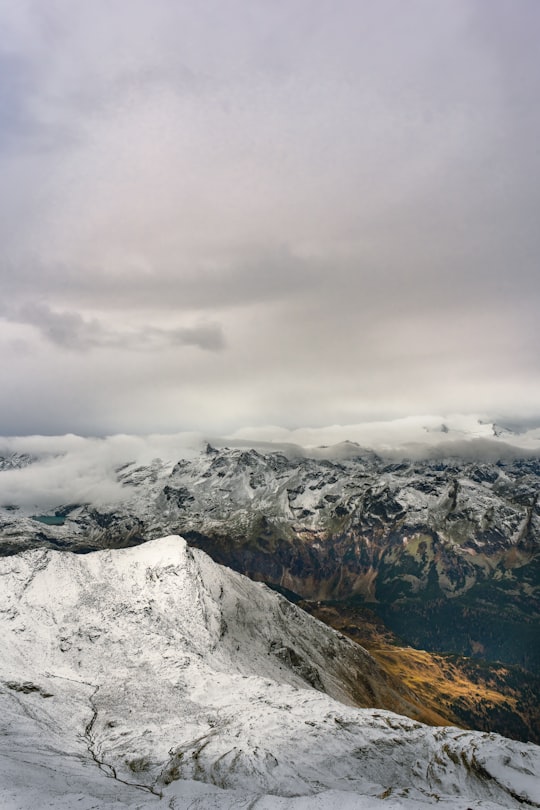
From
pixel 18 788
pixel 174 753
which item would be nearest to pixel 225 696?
pixel 174 753

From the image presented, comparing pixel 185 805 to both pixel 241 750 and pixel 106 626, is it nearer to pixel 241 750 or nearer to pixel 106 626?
pixel 241 750

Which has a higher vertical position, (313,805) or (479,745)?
(313,805)

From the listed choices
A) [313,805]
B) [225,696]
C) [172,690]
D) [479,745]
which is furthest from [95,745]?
[479,745]

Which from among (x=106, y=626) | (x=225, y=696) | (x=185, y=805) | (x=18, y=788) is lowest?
(x=225, y=696)

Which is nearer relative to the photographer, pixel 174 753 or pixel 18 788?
pixel 18 788

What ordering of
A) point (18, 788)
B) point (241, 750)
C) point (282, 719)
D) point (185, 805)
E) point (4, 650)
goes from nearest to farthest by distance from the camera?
1. point (18, 788)
2. point (185, 805)
3. point (241, 750)
4. point (282, 719)
5. point (4, 650)

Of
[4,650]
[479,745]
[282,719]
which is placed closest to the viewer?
[479,745]
